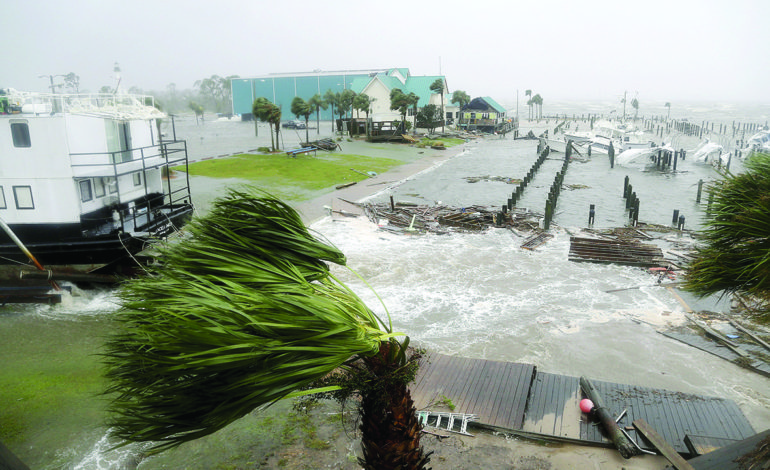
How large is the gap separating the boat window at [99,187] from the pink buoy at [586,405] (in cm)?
1865

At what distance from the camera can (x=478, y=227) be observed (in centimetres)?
2870

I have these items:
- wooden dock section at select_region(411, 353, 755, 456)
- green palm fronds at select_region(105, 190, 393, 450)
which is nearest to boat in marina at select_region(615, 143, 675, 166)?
wooden dock section at select_region(411, 353, 755, 456)

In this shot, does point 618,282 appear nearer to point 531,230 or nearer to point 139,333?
point 531,230

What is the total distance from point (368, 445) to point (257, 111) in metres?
52.7

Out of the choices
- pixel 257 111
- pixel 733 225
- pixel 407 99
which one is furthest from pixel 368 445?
pixel 407 99

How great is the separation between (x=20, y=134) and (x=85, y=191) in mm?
2769

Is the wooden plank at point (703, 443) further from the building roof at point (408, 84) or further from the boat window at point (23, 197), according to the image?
the building roof at point (408, 84)

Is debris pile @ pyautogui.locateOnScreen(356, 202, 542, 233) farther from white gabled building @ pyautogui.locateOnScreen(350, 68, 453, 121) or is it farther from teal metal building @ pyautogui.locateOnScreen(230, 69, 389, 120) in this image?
teal metal building @ pyautogui.locateOnScreen(230, 69, 389, 120)

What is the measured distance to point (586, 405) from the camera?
35.0ft

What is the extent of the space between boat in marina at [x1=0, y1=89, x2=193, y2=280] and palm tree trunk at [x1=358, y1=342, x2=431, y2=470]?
48.5 feet

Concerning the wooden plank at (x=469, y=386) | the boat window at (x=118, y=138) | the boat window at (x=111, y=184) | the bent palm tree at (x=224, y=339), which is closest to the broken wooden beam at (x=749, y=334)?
the wooden plank at (x=469, y=386)

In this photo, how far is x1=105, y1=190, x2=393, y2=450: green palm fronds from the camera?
12.2ft

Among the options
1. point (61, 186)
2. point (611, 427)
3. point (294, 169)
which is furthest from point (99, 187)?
point (294, 169)

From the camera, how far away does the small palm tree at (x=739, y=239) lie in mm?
6184
